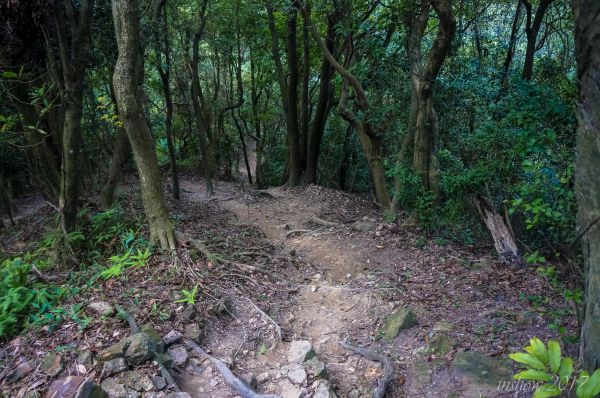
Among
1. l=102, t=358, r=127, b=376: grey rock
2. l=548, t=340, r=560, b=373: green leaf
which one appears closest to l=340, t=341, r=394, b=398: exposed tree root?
l=548, t=340, r=560, b=373: green leaf

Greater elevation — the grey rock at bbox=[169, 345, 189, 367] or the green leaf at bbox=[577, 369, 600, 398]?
the green leaf at bbox=[577, 369, 600, 398]

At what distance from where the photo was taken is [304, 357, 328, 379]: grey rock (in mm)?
3688

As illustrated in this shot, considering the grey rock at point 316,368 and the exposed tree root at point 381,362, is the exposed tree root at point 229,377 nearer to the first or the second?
the grey rock at point 316,368

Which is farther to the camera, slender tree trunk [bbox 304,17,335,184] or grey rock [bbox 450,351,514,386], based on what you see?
slender tree trunk [bbox 304,17,335,184]

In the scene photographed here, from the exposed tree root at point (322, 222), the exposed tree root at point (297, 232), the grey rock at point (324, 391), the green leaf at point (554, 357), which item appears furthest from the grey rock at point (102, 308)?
the exposed tree root at point (322, 222)

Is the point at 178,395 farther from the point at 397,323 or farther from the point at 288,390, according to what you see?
the point at 397,323

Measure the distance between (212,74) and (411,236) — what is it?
13.5 m

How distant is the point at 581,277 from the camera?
3.00 m

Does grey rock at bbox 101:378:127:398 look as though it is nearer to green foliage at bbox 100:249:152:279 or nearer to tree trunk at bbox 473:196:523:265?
green foliage at bbox 100:249:152:279

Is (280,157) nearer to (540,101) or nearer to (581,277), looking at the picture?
(540,101)

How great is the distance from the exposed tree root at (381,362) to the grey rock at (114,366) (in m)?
2.16

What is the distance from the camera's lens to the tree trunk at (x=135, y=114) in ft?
15.6

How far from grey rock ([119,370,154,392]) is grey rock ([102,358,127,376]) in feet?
0.18

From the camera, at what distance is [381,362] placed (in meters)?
3.93
